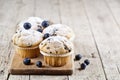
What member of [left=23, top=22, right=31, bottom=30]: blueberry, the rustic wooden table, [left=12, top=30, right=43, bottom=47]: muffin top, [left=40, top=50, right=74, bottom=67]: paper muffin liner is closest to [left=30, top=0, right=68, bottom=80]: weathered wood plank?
the rustic wooden table

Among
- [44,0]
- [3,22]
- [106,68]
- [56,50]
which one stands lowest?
[44,0]

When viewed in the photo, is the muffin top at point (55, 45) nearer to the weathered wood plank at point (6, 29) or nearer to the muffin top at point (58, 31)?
the muffin top at point (58, 31)

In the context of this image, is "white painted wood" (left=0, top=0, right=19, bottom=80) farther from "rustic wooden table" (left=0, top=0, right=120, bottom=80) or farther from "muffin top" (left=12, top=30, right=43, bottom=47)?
"muffin top" (left=12, top=30, right=43, bottom=47)

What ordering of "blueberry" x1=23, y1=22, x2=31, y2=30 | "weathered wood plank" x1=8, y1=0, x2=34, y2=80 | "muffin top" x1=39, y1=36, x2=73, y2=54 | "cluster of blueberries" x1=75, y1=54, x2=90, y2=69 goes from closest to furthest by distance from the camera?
"muffin top" x1=39, y1=36, x2=73, y2=54
"cluster of blueberries" x1=75, y1=54, x2=90, y2=69
"blueberry" x1=23, y1=22, x2=31, y2=30
"weathered wood plank" x1=8, y1=0, x2=34, y2=80

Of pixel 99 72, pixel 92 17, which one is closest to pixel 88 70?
pixel 99 72

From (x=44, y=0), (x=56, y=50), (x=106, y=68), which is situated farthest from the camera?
(x=44, y=0)

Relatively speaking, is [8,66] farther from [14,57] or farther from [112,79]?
[112,79]

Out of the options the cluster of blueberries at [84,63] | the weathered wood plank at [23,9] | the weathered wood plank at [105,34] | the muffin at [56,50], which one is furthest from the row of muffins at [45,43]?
the weathered wood plank at [23,9]
